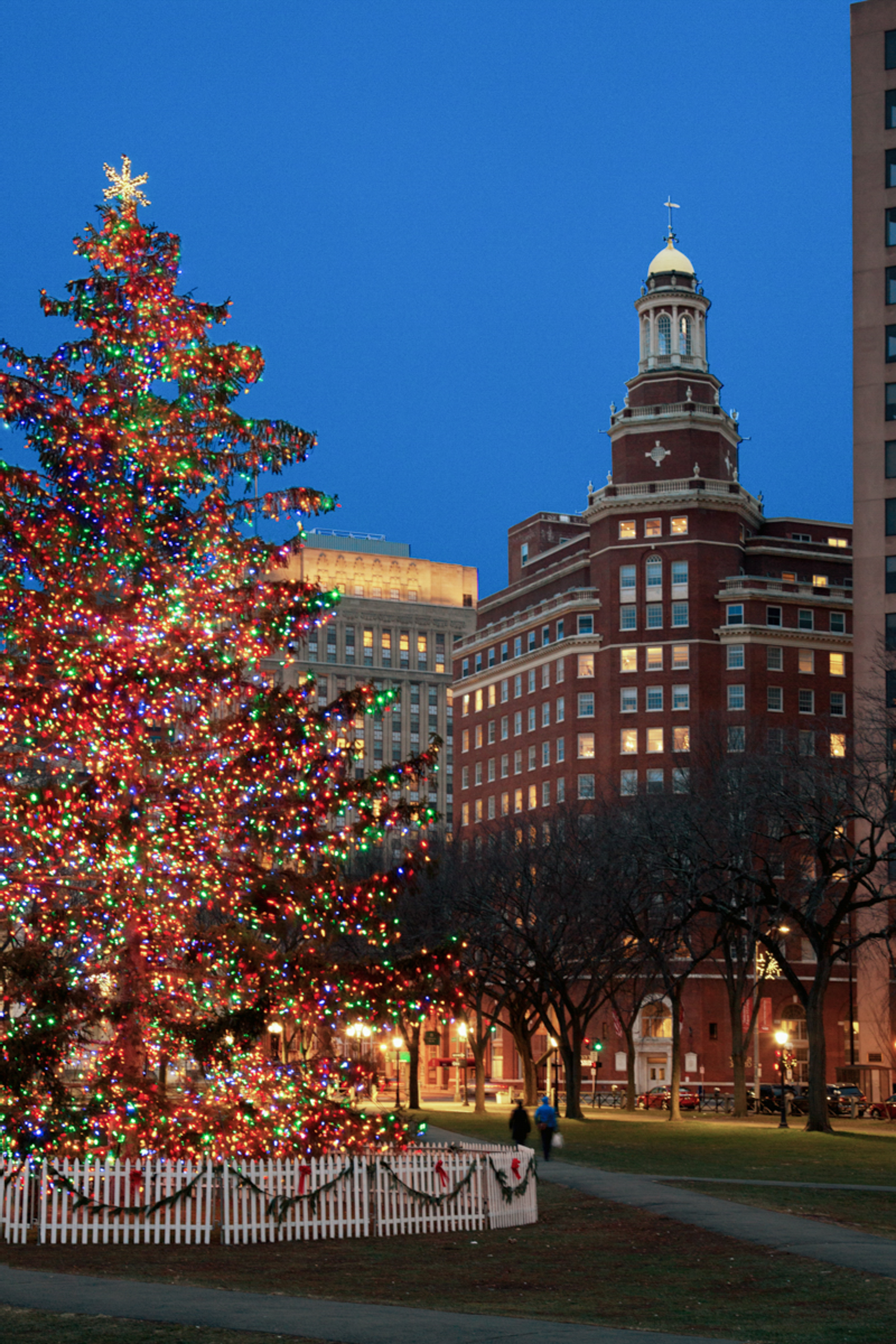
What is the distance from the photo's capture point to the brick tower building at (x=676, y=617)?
122562 millimetres

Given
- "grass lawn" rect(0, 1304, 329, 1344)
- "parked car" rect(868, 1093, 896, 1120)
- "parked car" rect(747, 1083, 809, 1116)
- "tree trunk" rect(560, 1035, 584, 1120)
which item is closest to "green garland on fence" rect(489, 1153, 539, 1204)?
"grass lawn" rect(0, 1304, 329, 1344)

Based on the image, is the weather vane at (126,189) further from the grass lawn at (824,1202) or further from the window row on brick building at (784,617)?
the window row on brick building at (784,617)

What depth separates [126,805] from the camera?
75.7 feet

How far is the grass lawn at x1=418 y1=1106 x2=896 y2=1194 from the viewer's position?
122 ft

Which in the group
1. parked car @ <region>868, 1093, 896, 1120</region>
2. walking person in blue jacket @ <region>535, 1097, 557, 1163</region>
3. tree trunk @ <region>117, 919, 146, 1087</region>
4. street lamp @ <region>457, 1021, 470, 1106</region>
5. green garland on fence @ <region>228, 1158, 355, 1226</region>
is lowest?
street lamp @ <region>457, 1021, 470, 1106</region>

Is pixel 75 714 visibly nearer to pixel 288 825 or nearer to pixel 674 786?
pixel 288 825

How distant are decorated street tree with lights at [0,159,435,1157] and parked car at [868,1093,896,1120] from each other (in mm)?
58087

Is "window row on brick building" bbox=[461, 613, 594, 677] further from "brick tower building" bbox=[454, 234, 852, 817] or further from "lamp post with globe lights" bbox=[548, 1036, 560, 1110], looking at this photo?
"lamp post with globe lights" bbox=[548, 1036, 560, 1110]

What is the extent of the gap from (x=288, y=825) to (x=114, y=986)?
4077mm

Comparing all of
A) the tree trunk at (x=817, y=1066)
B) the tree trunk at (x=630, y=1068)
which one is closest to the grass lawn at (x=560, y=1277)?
the tree trunk at (x=817, y=1066)

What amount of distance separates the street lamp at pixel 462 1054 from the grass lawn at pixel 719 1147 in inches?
466

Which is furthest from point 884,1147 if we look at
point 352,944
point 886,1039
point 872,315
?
point 872,315

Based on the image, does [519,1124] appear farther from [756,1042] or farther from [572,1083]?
[756,1042]

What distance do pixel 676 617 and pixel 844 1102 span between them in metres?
51.5
